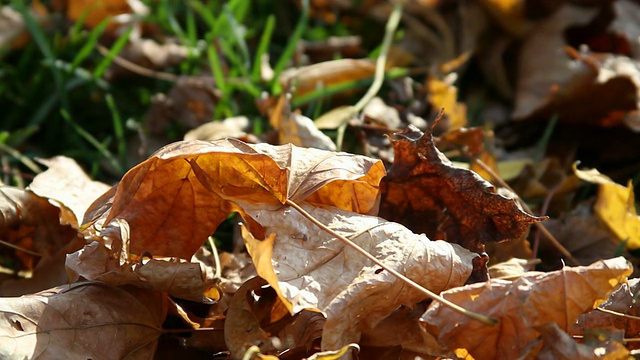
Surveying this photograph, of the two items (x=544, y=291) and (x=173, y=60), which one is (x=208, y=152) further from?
→ (x=173, y=60)

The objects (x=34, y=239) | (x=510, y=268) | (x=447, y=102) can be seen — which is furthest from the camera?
(x=447, y=102)

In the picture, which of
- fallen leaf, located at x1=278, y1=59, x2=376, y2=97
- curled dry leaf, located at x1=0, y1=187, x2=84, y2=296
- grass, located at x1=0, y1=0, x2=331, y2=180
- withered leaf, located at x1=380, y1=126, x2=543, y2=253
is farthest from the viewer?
fallen leaf, located at x1=278, y1=59, x2=376, y2=97

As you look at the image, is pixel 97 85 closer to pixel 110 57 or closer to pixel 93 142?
pixel 110 57

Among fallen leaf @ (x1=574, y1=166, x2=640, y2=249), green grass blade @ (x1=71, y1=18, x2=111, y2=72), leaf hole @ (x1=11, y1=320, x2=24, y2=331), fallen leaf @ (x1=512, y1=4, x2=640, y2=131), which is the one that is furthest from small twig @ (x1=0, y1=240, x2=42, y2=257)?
fallen leaf @ (x1=512, y1=4, x2=640, y2=131)

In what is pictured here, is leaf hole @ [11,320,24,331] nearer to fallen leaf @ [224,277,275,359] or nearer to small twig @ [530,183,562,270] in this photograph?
fallen leaf @ [224,277,275,359]

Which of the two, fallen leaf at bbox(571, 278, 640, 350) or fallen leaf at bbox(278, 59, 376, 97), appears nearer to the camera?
fallen leaf at bbox(571, 278, 640, 350)

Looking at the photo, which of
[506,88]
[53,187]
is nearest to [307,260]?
[53,187]

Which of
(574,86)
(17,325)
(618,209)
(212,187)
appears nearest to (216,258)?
(212,187)
